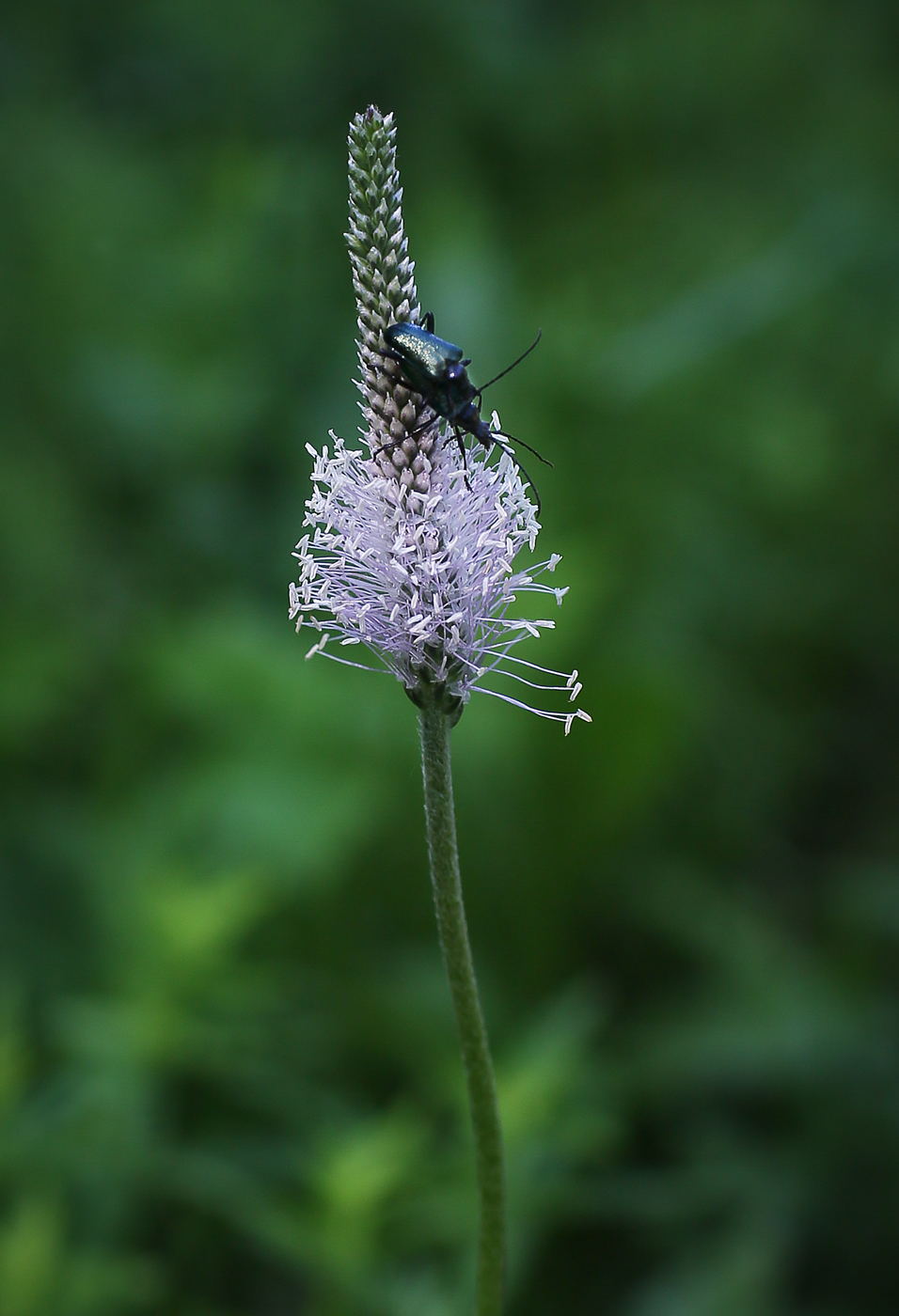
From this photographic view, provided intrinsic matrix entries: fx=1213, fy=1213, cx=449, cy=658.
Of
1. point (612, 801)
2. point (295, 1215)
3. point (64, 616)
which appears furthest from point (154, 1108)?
point (64, 616)

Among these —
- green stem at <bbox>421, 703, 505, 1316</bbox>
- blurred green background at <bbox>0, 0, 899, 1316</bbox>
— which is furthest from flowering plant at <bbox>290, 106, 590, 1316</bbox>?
blurred green background at <bbox>0, 0, 899, 1316</bbox>

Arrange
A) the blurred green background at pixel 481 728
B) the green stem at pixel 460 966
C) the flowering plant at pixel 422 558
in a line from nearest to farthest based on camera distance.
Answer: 1. the flowering plant at pixel 422 558
2. the green stem at pixel 460 966
3. the blurred green background at pixel 481 728

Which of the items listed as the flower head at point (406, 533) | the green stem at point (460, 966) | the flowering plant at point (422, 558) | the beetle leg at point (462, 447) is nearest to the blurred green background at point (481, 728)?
the green stem at point (460, 966)

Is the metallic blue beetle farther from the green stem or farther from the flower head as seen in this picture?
the green stem

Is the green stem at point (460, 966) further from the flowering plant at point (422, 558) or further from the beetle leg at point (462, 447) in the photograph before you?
the beetle leg at point (462, 447)

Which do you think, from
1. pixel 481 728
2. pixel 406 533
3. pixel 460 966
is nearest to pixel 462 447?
pixel 406 533
